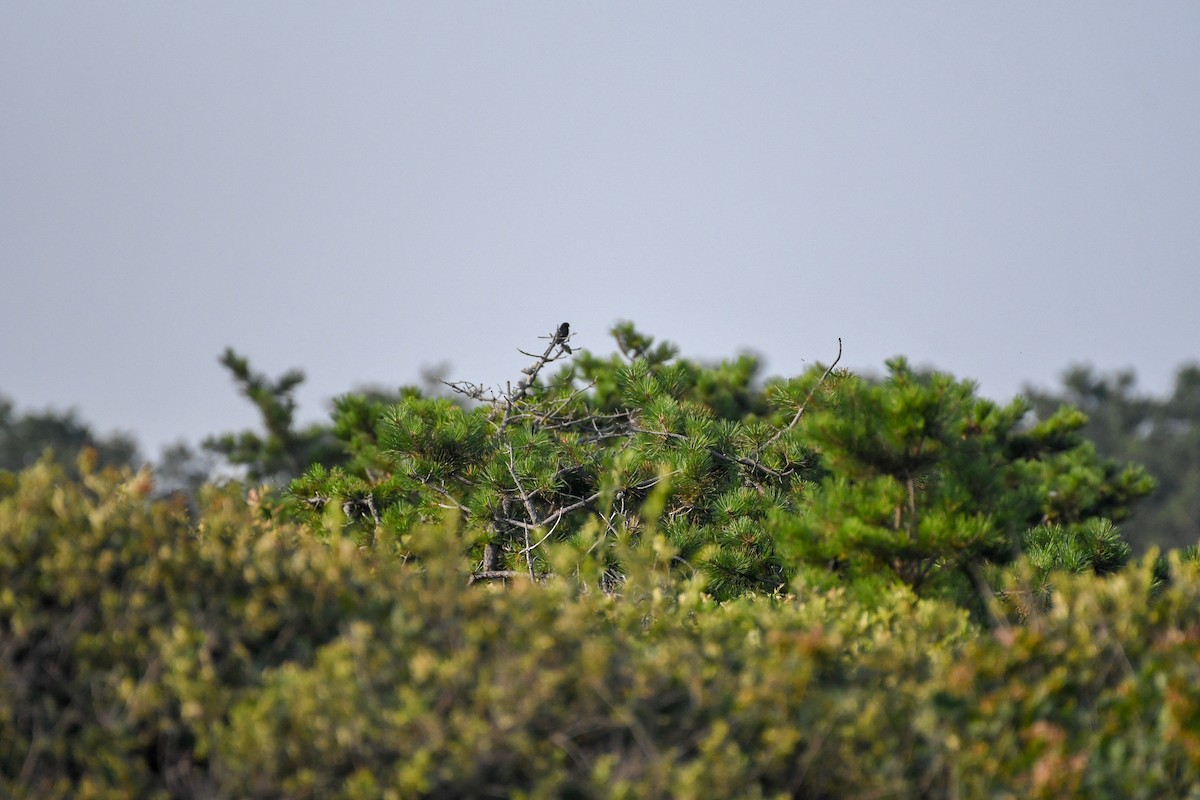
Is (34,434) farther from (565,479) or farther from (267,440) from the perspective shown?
(565,479)

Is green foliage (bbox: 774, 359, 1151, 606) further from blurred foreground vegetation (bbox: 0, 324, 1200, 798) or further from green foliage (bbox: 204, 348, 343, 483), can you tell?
green foliage (bbox: 204, 348, 343, 483)

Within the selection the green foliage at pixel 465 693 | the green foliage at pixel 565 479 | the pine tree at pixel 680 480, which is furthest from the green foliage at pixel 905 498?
the green foliage at pixel 565 479

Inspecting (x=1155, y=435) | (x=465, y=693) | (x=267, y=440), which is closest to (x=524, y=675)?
(x=465, y=693)

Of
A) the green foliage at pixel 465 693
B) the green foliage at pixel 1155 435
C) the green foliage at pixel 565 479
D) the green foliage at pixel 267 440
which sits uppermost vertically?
the green foliage at pixel 1155 435

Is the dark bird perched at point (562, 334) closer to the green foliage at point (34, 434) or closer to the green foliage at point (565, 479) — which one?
the green foliage at point (565, 479)

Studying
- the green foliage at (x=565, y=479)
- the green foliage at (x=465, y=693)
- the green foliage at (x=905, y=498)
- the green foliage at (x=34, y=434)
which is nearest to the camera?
the green foliage at (x=465, y=693)

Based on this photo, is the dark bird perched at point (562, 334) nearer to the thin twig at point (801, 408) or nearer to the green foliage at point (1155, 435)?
the thin twig at point (801, 408)

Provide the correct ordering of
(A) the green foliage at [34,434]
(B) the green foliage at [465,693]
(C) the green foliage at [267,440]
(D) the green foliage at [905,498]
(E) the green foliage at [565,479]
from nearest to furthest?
(B) the green foliage at [465,693] → (D) the green foliage at [905,498] → (E) the green foliage at [565,479] → (C) the green foliage at [267,440] → (A) the green foliage at [34,434]

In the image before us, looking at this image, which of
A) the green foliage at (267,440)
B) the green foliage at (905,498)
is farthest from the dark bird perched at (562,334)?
the green foliage at (267,440)

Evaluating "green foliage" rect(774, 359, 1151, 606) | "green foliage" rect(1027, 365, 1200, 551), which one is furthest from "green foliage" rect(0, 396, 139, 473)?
"green foliage" rect(774, 359, 1151, 606)

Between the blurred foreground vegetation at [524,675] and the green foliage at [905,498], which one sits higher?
the green foliage at [905,498]

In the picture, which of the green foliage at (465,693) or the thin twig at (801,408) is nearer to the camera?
the green foliage at (465,693)

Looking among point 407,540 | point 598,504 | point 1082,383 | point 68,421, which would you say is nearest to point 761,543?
point 598,504

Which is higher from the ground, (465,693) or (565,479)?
(565,479)
